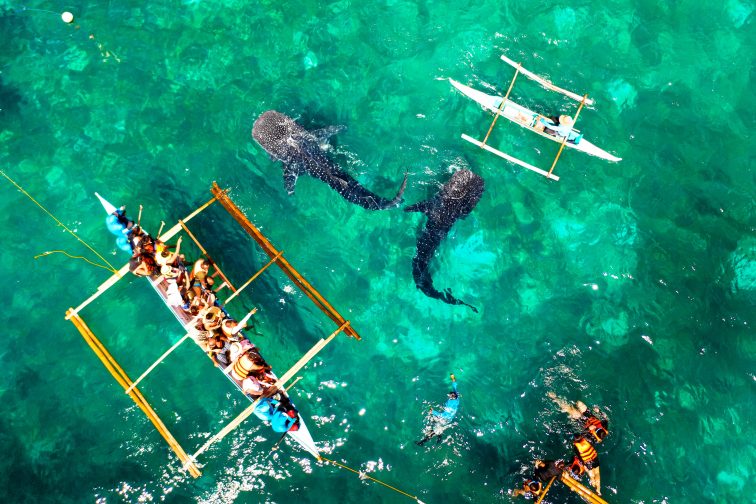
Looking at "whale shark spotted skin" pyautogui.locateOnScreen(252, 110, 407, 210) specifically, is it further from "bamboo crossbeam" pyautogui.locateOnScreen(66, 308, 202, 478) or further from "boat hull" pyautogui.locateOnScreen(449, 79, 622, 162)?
"bamboo crossbeam" pyautogui.locateOnScreen(66, 308, 202, 478)

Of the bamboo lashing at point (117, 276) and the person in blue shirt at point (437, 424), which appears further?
the person in blue shirt at point (437, 424)

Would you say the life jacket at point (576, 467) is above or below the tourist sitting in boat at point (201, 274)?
below

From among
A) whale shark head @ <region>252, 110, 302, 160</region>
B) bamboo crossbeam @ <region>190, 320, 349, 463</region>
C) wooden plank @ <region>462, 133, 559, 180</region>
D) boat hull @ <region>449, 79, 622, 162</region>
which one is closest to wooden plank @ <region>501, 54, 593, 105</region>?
boat hull @ <region>449, 79, 622, 162</region>

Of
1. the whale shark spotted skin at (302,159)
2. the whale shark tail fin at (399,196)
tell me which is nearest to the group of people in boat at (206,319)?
the whale shark spotted skin at (302,159)

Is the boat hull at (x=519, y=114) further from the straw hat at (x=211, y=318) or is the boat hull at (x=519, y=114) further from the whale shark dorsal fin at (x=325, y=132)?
the straw hat at (x=211, y=318)

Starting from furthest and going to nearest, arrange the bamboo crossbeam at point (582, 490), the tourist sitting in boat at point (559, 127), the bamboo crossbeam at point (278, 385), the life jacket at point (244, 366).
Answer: the tourist sitting in boat at point (559, 127) < the bamboo crossbeam at point (582, 490) < the life jacket at point (244, 366) < the bamboo crossbeam at point (278, 385)

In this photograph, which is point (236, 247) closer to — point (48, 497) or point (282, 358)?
point (282, 358)

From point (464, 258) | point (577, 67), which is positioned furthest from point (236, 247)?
point (577, 67)
